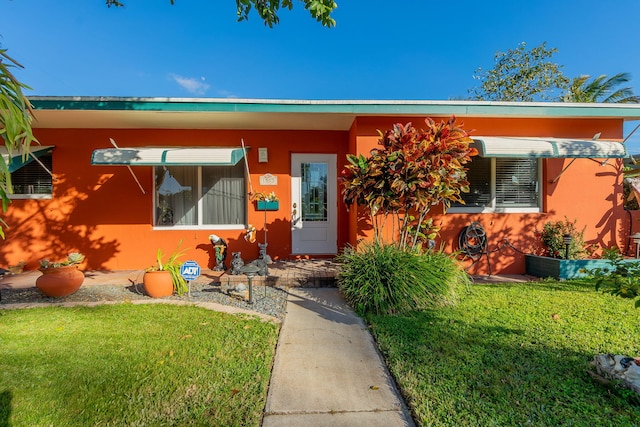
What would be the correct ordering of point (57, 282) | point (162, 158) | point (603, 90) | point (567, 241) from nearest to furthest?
point (57, 282) → point (162, 158) → point (567, 241) → point (603, 90)

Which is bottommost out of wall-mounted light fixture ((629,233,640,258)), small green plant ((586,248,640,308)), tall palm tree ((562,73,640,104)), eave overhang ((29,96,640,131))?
wall-mounted light fixture ((629,233,640,258))

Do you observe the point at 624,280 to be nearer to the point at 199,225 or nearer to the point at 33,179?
the point at 199,225

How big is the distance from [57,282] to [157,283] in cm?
159

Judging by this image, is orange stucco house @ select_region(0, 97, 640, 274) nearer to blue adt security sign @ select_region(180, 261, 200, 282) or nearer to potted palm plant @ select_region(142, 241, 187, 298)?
potted palm plant @ select_region(142, 241, 187, 298)

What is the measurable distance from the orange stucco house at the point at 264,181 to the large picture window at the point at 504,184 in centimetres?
2

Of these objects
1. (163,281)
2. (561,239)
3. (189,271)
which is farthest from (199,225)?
(561,239)

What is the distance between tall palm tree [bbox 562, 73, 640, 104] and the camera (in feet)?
52.4

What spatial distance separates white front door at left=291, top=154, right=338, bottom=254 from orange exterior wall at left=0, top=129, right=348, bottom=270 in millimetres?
654

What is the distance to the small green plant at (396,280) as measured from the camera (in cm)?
460

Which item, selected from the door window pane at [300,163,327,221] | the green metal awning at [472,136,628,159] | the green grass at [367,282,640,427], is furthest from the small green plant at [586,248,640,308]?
the door window pane at [300,163,327,221]

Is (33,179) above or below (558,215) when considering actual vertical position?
above

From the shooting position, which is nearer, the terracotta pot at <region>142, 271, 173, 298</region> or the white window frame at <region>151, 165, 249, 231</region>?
the terracotta pot at <region>142, 271, 173, 298</region>

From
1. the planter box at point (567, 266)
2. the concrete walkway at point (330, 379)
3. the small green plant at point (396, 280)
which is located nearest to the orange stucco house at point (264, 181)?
the planter box at point (567, 266)

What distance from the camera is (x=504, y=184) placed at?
717 centimetres
